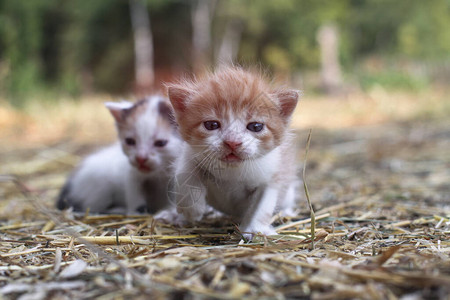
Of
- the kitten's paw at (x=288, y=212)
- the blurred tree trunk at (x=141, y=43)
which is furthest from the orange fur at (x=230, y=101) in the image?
the blurred tree trunk at (x=141, y=43)

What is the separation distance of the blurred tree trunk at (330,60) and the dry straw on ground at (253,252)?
435 inches

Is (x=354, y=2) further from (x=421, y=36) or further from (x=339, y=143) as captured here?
(x=339, y=143)

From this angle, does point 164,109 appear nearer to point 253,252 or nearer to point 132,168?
point 132,168

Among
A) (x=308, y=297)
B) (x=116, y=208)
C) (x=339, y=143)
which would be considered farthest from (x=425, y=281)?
(x=339, y=143)

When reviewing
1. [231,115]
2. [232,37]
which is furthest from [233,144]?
[232,37]

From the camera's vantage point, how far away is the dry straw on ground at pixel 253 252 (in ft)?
4.48

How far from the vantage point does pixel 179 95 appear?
2.19 m

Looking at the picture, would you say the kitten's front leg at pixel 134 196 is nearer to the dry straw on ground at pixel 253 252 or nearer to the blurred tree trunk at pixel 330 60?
the dry straw on ground at pixel 253 252

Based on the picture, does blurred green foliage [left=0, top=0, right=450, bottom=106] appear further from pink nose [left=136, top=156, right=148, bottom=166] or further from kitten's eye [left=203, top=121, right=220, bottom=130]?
kitten's eye [left=203, top=121, right=220, bottom=130]

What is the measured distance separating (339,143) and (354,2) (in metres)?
17.3

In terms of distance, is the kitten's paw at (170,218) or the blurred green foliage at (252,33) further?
the blurred green foliage at (252,33)

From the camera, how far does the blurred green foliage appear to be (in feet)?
56.6

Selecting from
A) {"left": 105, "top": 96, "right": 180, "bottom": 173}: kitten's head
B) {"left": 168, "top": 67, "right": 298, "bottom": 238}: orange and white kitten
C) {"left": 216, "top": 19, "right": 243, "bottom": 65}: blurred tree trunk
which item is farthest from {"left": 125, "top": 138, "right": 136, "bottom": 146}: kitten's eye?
{"left": 216, "top": 19, "right": 243, "bottom": 65}: blurred tree trunk

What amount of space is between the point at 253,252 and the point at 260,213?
0.52 meters
